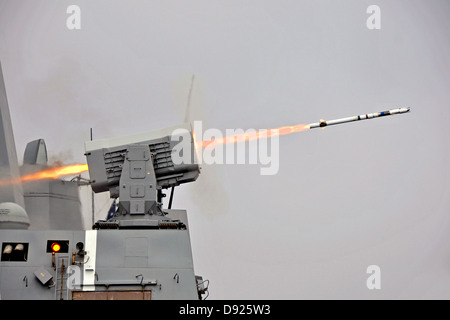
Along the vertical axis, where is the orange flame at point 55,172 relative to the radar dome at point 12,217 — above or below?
above

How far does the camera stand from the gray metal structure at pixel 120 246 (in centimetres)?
1712

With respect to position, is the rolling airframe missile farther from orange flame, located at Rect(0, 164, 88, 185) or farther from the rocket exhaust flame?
orange flame, located at Rect(0, 164, 88, 185)

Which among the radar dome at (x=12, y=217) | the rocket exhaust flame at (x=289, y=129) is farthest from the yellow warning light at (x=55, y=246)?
the rocket exhaust flame at (x=289, y=129)

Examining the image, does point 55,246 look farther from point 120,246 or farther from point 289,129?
point 289,129

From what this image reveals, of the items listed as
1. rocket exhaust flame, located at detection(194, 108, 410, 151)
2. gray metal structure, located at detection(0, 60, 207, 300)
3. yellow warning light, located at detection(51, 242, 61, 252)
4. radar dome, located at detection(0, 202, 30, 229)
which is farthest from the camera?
rocket exhaust flame, located at detection(194, 108, 410, 151)

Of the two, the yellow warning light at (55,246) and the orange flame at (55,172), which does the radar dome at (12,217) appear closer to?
the yellow warning light at (55,246)

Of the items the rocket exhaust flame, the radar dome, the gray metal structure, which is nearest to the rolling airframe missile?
the rocket exhaust flame

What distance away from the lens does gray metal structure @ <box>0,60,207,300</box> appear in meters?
17.1
